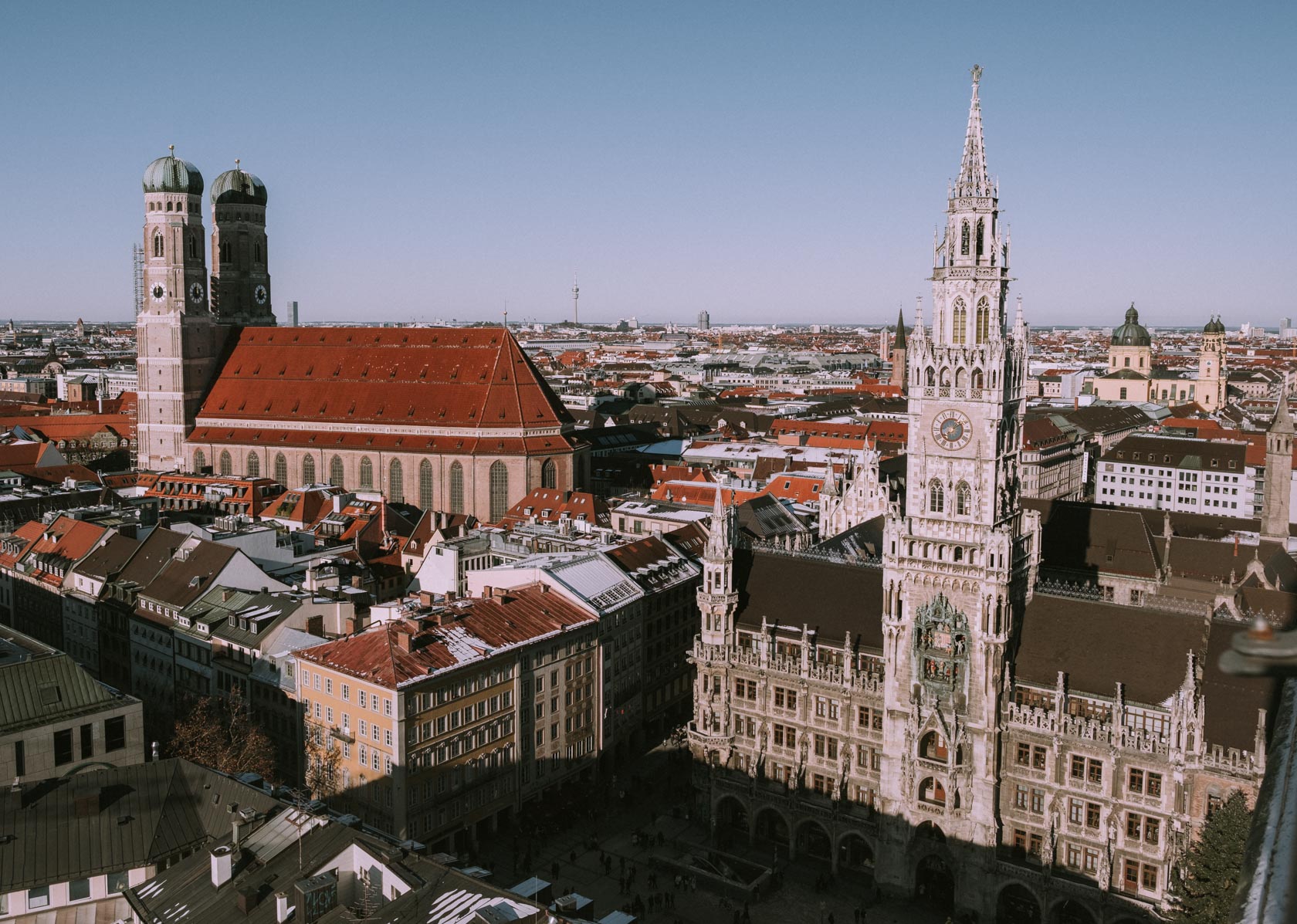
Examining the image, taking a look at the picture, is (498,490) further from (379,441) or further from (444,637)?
(444,637)

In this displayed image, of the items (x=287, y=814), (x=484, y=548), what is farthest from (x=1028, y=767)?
(x=484, y=548)

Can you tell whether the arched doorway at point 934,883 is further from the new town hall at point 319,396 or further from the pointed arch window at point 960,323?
the new town hall at point 319,396

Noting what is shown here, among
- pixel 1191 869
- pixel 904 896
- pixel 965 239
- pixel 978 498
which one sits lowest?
pixel 904 896

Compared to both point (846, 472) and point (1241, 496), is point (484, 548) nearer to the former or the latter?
point (846, 472)

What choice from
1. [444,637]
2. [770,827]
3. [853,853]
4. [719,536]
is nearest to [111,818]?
[444,637]

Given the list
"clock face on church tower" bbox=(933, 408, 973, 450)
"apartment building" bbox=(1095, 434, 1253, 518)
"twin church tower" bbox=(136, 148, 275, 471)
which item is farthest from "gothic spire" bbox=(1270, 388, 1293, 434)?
"twin church tower" bbox=(136, 148, 275, 471)
